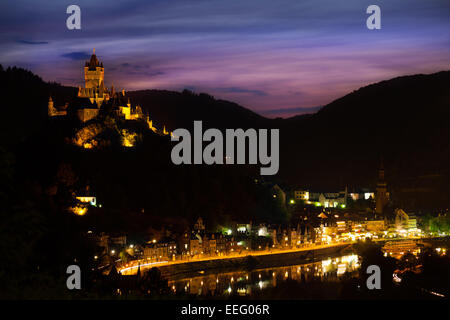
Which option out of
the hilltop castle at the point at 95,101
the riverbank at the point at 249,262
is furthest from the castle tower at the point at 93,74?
the riverbank at the point at 249,262

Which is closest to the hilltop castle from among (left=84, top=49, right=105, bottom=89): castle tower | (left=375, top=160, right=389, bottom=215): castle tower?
(left=84, top=49, right=105, bottom=89): castle tower

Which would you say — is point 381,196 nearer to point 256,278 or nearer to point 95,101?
point 95,101

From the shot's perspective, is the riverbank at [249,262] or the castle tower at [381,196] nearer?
the riverbank at [249,262]

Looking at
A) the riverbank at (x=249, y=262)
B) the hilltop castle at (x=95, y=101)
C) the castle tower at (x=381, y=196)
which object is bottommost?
the riverbank at (x=249, y=262)

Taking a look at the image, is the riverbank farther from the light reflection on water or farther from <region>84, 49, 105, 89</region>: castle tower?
<region>84, 49, 105, 89</region>: castle tower

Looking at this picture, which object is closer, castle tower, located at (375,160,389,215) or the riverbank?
the riverbank

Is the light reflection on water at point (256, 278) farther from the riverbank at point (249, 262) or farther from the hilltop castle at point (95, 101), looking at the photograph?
the hilltop castle at point (95, 101)
